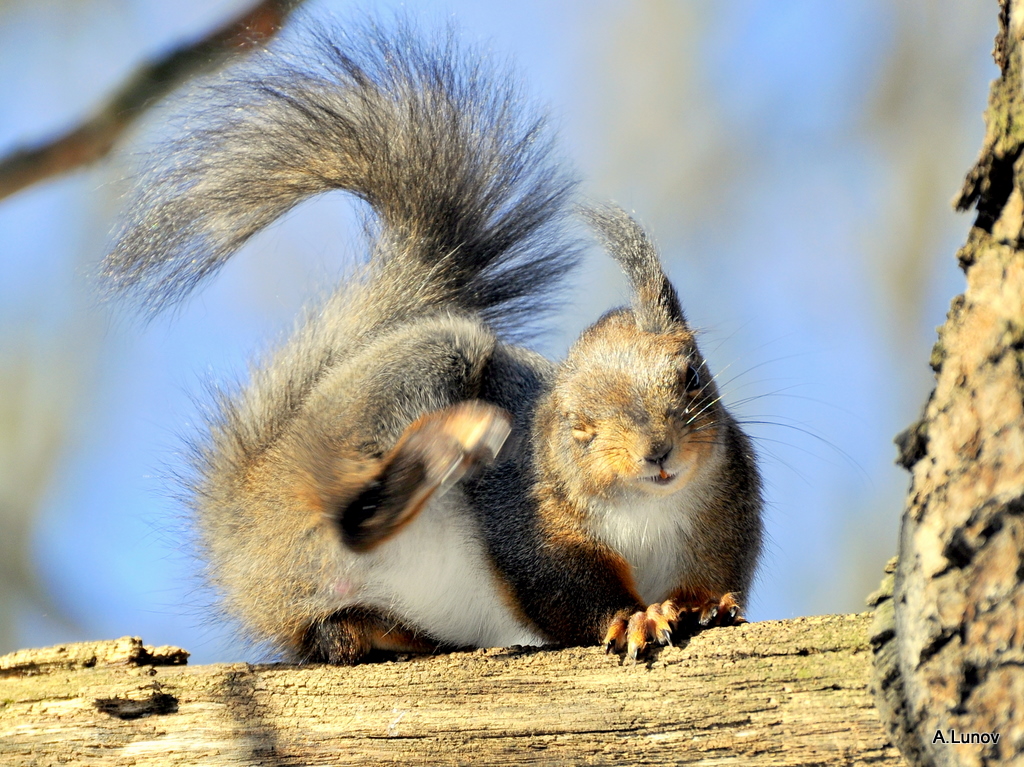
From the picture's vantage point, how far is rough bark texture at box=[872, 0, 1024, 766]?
118 centimetres

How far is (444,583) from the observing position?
88.7 inches

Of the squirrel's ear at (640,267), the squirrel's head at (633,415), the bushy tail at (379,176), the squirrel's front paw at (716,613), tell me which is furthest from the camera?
the bushy tail at (379,176)

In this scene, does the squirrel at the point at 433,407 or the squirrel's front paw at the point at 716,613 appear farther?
the squirrel at the point at 433,407

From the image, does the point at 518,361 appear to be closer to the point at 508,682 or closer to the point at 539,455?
the point at 539,455

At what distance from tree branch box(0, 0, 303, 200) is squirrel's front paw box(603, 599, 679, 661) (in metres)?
1.99

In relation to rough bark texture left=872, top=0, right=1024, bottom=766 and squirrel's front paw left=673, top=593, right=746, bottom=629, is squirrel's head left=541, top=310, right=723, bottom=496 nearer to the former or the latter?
squirrel's front paw left=673, top=593, right=746, bottom=629

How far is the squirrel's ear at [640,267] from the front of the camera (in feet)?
7.30

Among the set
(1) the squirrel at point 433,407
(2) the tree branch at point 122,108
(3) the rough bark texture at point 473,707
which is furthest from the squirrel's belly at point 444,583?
(2) the tree branch at point 122,108

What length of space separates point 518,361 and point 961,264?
1407mm

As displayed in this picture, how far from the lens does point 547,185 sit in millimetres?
2934

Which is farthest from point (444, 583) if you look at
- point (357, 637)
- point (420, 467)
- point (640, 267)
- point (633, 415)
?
point (640, 267)

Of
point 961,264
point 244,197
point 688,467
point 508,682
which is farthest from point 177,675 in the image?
point 961,264

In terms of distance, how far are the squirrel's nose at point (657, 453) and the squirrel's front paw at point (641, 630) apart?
28 cm

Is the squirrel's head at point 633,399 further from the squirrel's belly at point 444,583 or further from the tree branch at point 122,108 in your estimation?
the tree branch at point 122,108
